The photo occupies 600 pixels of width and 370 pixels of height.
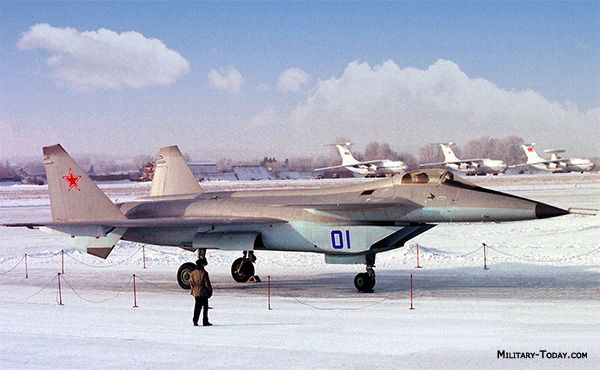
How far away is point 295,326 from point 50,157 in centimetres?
955

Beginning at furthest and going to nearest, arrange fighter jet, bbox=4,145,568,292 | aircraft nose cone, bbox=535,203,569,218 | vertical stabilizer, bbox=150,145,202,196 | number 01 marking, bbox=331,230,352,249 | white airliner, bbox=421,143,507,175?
white airliner, bbox=421,143,507,175, vertical stabilizer, bbox=150,145,202,196, number 01 marking, bbox=331,230,352,249, fighter jet, bbox=4,145,568,292, aircraft nose cone, bbox=535,203,569,218

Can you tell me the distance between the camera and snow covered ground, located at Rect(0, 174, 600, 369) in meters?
10.1

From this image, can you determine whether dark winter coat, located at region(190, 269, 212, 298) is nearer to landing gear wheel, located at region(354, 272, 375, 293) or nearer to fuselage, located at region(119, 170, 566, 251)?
fuselage, located at region(119, 170, 566, 251)

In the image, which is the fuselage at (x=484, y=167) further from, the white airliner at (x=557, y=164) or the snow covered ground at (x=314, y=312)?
the snow covered ground at (x=314, y=312)

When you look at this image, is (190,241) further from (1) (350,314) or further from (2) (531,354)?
(2) (531,354)

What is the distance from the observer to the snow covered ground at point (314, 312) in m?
10.1

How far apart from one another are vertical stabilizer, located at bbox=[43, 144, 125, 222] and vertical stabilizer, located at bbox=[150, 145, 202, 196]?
2.26 metres

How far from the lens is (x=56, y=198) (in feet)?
62.1

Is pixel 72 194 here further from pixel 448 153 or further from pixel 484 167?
pixel 448 153

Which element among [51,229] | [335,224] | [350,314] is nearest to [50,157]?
[51,229]

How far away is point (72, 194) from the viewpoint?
18.8 metres

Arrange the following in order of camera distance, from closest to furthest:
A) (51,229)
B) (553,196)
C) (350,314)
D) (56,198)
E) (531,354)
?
(531,354)
(350,314)
(51,229)
(56,198)
(553,196)

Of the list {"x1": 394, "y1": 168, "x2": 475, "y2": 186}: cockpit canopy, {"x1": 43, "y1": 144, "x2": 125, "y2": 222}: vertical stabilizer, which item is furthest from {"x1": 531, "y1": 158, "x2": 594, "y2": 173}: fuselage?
{"x1": 43, "y1": 144, "x2": 125, "y2": 222}: vertical stabilizer

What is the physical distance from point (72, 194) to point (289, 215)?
18.8 feet
